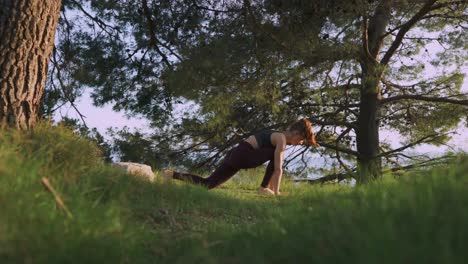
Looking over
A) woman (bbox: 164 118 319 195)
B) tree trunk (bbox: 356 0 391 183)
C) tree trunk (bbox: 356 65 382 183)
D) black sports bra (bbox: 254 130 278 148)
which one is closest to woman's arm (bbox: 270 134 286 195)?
woman (bbox: 164 118 319 195)

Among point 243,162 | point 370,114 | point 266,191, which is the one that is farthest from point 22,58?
point 370,114

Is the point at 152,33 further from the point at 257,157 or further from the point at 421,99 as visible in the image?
the point at 421,99

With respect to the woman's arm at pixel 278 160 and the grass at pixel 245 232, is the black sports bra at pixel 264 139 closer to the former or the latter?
the woman's arm at pixel 278 160

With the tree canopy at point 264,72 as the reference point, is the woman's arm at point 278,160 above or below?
below

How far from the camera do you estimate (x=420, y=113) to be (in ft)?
31.6

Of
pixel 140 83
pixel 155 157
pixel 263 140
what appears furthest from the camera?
pixel 155 157

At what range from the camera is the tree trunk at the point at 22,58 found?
3834 mm

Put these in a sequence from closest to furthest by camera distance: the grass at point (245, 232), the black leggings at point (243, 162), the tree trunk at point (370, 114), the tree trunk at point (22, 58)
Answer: the grass at point (245, 232)
the tree trunk at point (22, 58)
the black leggings at point (243, 162)
the tree trunk at point (370, 114)

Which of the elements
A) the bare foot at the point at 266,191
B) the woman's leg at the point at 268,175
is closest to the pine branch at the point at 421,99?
the woman's leg at the point at 268,175

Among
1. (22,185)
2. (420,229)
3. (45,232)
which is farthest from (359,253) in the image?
(22,185)

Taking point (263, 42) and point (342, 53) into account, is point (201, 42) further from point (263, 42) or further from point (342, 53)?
point (342, 53)

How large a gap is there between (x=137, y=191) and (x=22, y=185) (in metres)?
1.55

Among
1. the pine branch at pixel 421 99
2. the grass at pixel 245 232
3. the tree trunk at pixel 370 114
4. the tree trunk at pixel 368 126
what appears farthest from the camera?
the tree trunk at pixel 368 126

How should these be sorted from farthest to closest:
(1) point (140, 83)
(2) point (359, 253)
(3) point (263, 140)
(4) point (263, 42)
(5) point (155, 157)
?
(5) point (155, 157) < (1) point (140, 83) < (4) point (263, 42) < (3) point (263, 140) < (2) point (359, 253)
